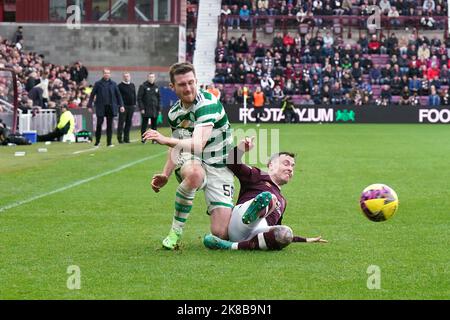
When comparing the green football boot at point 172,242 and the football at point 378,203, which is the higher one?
the football at point 378,203

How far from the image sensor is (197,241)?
35.4 ft

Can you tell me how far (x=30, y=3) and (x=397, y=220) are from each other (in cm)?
4407

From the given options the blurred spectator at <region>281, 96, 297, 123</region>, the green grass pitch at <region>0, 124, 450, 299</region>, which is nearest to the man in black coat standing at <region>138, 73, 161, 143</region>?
the green grass pitch at <region>0, 124, 450, 299</region>

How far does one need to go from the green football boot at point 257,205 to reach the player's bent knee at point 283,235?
32 centimetres

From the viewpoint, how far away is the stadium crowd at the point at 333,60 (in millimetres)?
53750

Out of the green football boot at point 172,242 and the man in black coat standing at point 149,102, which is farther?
the man in black coat standing at point 149,102

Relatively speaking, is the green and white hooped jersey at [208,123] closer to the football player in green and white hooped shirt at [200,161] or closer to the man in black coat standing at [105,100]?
the football player in green and white hooped shirt at [200,161]

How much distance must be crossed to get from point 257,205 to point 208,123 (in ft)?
2.90

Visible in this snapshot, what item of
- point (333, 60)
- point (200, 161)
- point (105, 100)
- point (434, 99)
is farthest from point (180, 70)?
point (333, 60)

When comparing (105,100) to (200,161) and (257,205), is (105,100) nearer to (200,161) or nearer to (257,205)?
(200,161)

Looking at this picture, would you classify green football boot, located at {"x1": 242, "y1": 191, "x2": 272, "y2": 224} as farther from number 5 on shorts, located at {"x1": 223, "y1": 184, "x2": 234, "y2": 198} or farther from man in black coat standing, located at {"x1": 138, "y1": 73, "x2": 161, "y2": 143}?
man in black coat standing, located at {"x1": 138, "y1": 73, "x2": 161, "y2": 143}

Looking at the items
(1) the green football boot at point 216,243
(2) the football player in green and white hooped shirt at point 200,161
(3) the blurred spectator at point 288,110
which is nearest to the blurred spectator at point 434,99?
(3) the blurred spectator at point 288,110

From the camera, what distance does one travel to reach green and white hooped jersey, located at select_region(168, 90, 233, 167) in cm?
978

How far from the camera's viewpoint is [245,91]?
5156 centimetres
